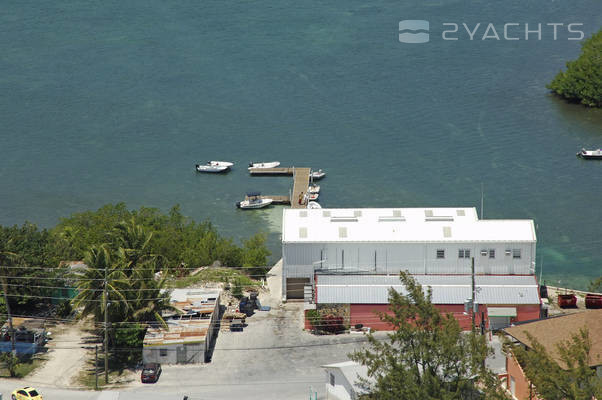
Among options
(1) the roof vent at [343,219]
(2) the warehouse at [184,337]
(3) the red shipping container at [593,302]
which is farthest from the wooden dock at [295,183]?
(3) the red shipping container at [593,302]

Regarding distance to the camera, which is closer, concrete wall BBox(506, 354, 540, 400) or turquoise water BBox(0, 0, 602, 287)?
concrete wall BBox(506, 354, 540, 400)

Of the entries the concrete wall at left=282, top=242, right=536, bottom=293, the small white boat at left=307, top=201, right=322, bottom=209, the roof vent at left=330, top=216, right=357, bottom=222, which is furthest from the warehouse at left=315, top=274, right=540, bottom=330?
the small white boat at left=307, top=201, right=322, bottom=209

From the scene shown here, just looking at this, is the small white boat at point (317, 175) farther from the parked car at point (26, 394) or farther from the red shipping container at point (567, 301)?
the parked car at point (26, 394)

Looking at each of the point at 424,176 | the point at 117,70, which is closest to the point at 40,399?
the point at 424,176

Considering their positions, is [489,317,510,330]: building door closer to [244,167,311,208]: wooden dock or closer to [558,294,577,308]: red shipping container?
[558,294,577,308]: red shipping container

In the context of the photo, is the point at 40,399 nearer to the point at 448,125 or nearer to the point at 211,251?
the point at 211,251

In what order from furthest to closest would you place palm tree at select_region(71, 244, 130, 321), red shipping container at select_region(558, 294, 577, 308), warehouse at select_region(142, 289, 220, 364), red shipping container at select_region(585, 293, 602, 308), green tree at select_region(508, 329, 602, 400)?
1. red shipping container at select_region(585, 293, 602, 308)
2. red shipping container at select_region(558, 294, 577, 308)
3. warehouse at select_region(142, 289, 220, 364)
4. palm tree at select_region(71, 244, 130, 321)
5. green tree at select_region(508, 329, 602, 400)
